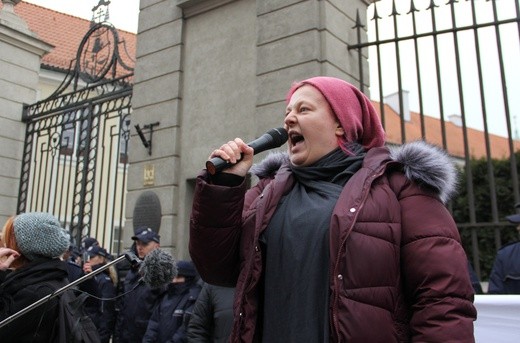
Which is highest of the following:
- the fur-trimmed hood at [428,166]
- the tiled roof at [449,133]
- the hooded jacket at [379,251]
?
the tiled roof at [449,133]

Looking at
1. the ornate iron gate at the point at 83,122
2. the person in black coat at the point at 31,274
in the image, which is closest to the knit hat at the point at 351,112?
the person in black coat at the point at 31,274

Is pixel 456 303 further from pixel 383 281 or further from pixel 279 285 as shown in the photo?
pixel 279 285

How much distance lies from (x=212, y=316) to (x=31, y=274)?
1646mm

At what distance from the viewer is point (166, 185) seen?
659 centimetres

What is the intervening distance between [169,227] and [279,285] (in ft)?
15.7

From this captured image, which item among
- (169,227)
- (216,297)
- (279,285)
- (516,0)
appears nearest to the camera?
(279,285)

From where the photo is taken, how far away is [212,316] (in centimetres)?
411

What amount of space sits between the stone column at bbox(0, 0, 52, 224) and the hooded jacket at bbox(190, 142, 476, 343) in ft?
31.8

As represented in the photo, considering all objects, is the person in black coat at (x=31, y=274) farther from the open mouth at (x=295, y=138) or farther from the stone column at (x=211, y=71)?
the stone column at (x=211, y=71)

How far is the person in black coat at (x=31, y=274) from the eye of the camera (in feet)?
8.68

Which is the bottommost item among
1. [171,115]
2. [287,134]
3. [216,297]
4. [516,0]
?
[216,297]

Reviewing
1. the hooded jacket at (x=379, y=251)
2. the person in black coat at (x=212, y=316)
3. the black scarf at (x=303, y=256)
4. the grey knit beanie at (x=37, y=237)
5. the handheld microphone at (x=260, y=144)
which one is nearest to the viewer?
the hooded jacket at (x=379, y=251)

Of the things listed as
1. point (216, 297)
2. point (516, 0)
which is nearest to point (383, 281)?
point (216, 297)

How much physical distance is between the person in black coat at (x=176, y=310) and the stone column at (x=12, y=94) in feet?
22.1
